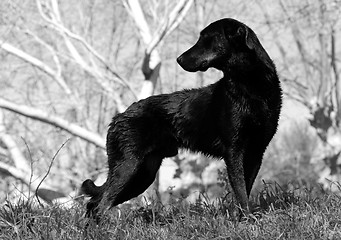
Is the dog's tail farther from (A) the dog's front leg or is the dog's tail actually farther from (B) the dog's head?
(B) the dog's head

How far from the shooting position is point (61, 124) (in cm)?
1244

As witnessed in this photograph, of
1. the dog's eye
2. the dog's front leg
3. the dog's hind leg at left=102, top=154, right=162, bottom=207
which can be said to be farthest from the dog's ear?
the dog's hind leg at left=102, top=154, right=162, bottom=207

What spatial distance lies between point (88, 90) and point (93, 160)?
214 cm

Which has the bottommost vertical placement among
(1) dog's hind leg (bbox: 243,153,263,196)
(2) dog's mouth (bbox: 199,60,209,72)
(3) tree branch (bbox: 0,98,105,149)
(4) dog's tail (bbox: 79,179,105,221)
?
(1) dog's hind leg (bbox: 243,153,263,196)

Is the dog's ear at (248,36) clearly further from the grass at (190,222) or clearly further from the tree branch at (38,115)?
the tree branch at (38,115)

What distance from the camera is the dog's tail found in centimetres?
515

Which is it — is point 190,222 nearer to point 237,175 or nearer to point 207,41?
point 237,175

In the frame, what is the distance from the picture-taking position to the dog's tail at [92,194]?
515 cm

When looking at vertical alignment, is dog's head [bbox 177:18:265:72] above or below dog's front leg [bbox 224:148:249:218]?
above

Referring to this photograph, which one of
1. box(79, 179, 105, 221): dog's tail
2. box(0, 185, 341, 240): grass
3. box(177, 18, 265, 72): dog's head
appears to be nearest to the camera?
box(0, 185, 341, 240): grass

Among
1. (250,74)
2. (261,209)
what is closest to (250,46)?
(250,74)

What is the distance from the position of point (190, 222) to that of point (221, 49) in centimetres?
131

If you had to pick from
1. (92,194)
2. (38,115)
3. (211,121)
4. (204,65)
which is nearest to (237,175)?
(211,121)

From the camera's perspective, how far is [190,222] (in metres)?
4.42
